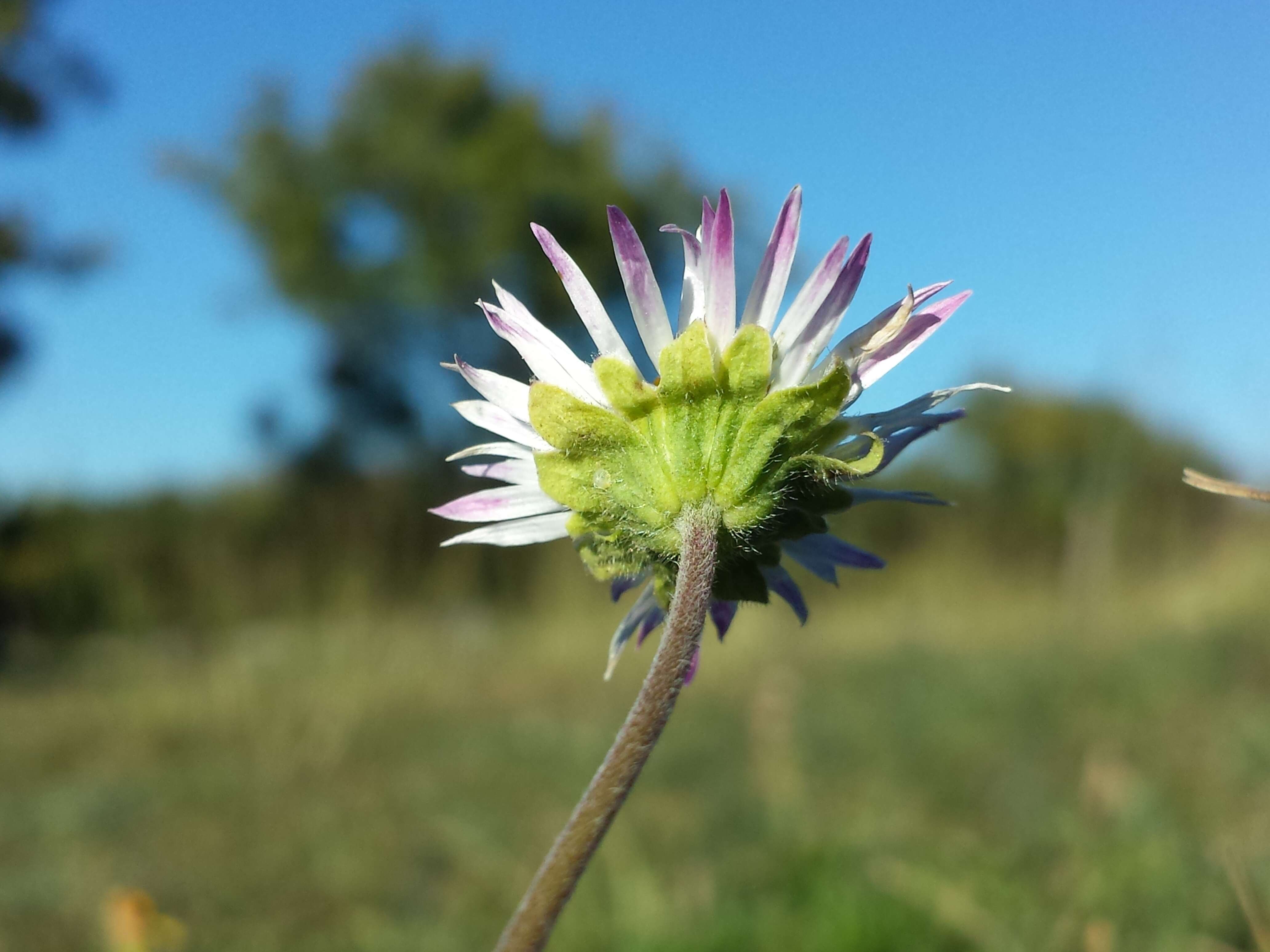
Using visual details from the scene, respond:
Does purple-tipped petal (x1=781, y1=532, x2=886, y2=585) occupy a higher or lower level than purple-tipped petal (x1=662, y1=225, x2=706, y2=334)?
lower

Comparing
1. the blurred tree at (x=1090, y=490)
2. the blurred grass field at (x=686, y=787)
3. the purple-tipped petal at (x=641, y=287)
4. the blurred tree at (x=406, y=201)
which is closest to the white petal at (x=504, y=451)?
the purple-tipped petal at (x=641, y=287)

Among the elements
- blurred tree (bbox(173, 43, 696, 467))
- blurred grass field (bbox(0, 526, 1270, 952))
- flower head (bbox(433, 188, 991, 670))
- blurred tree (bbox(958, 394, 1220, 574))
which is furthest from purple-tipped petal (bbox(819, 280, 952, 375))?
blurred tree (bbox(173, 43, 696, 467))

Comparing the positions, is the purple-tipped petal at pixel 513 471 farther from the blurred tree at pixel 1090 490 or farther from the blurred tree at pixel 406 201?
the blurred tree at pixel 406 201

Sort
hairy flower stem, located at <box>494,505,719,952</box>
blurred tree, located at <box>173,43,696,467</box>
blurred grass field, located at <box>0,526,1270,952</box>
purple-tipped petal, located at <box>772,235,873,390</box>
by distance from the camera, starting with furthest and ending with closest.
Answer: blurred tree, located at <box>173,43,696,467</box>
blurred grass field, located at <box>0,526,1270,952</box>
purple-tipped petal, located at <box>772,235,873,390</box>
hairy flower stem, located at <box>494,505,719,952</box>

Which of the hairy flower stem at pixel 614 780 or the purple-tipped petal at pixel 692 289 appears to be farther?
the purple-tipped petal at pixel 692 289

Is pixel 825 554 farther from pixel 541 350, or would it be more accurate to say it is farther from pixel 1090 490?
pixel 1090 490

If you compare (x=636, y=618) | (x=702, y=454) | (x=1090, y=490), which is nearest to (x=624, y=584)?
(x=636, y=618)

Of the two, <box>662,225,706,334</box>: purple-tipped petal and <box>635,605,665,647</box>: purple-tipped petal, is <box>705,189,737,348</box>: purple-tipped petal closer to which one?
<box>662,225,706,334</box>: purple-tipped petal
